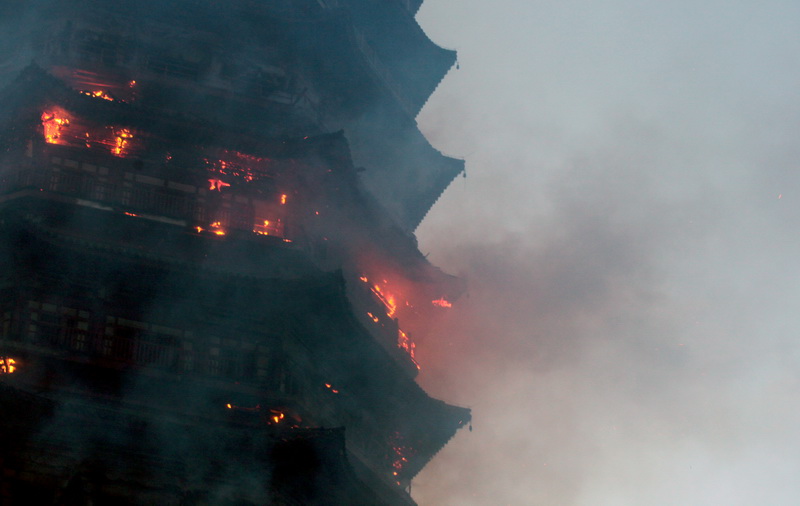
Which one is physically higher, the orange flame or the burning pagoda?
the burning pagoda

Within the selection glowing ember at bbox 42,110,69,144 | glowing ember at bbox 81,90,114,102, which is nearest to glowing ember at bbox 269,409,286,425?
glowing ember at bbox 42,110,69,144

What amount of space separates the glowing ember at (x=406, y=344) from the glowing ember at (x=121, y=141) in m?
8.09

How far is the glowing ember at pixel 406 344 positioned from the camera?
2395cm

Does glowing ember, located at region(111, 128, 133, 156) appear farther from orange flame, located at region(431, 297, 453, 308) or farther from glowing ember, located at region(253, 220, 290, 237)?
orange flame, located at region(431, 297, 453, 308)

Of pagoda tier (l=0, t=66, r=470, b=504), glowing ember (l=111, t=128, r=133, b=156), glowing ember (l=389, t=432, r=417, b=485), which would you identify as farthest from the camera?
glowing ember (l=389, t=432, r=417, b=485)

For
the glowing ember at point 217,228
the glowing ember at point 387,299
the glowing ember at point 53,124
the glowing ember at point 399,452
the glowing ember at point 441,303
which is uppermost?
the glowing ember at point 217,228

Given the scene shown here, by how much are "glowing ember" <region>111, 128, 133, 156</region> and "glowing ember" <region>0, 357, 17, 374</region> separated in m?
5.37

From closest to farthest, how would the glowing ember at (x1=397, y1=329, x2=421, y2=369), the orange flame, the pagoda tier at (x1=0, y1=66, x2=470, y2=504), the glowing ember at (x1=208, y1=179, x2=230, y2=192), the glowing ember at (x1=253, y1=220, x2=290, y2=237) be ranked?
the pagoda tier at (x1=0, y1=66, x2=470, y2=504), the glowing ember at (x1=253, y1=220, x2=290, y2=237), the glowing ember at (x1=208, y1=179, x2=230, y2=192), the glowing ember at (x1=397, y1=329, x2=421, y2=369), the orange flame

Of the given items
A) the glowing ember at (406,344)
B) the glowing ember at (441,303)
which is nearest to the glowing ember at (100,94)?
the glowing ember at (406,344)

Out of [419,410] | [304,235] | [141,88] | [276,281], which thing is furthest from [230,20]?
[419,410]

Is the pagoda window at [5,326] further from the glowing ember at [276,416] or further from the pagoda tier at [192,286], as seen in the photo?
the glowing ember at [276,416]

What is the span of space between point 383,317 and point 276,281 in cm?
535

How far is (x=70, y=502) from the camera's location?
50.5 feet

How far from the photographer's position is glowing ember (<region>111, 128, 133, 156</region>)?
20.3 meters
